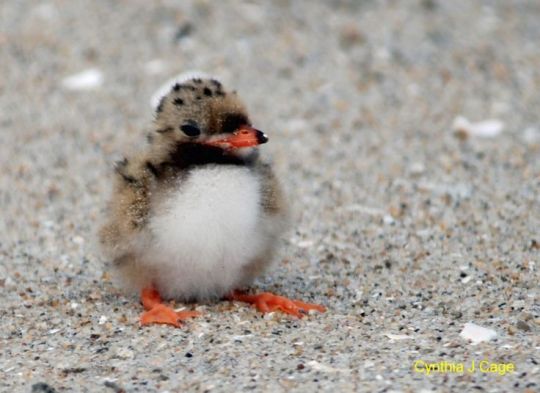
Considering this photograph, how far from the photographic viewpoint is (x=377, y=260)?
16.3 ft

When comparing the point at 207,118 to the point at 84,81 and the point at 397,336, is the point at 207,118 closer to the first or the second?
the point at 397,336

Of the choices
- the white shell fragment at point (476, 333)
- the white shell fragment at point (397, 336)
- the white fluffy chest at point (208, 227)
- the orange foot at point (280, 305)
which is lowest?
the white shell fragment at point (397, 336)

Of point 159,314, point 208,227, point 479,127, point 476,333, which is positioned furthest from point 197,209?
point 479,127

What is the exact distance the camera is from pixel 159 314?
416 centimetres

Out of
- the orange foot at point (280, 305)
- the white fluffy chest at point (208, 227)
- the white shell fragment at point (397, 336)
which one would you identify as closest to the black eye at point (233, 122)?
the white fluffy chest at point (208, 227)

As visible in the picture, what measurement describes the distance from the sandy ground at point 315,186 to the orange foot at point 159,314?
0.14ft

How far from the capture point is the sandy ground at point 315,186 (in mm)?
3779

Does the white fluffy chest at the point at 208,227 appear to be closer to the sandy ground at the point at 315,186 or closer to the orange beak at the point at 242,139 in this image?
the orange beak at the point at 242,139

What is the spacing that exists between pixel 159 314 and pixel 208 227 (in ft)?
1.35

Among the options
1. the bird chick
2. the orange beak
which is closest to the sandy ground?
the bird chick

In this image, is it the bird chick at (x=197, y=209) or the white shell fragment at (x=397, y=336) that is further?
the bird chick at (x=197, y=209)

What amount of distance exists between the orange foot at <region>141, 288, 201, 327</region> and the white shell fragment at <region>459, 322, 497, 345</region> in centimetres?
102

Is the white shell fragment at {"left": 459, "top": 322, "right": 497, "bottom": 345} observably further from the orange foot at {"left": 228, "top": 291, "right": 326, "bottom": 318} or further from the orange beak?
the orange beak

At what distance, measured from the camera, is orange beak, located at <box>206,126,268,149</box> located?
4035 mm
